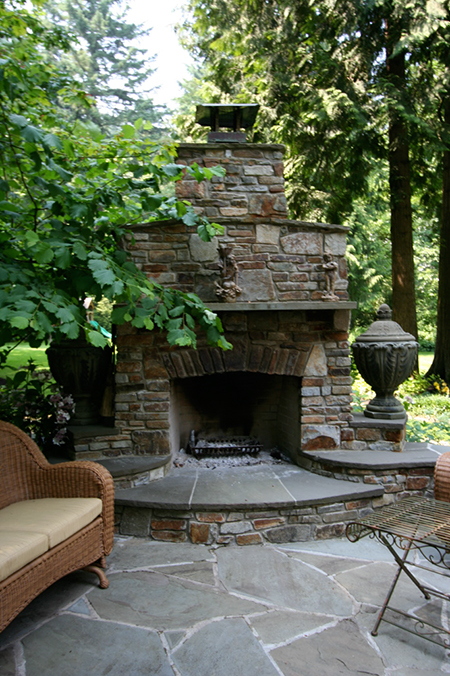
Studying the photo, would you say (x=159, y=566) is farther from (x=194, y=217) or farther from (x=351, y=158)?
(x=351, y=158)

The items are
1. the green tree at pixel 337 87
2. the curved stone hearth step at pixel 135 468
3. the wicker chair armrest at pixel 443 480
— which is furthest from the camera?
the green tree at pixel 337 87

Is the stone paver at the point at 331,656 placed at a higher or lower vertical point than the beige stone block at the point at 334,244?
lower

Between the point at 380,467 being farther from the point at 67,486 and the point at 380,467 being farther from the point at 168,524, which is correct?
the point at 67,486

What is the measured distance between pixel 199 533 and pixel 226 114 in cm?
331

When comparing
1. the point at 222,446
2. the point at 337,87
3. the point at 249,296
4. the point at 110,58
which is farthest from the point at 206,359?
the point at 110,58

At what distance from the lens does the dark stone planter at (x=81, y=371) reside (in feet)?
12.2

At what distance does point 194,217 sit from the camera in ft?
10.1

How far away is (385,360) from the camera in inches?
155

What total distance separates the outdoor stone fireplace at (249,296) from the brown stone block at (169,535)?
0.66 metres

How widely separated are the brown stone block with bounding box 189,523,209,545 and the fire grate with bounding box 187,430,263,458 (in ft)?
3.47

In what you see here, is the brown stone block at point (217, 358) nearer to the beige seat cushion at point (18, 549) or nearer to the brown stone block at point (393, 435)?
the brown stone block at point (393, 435)

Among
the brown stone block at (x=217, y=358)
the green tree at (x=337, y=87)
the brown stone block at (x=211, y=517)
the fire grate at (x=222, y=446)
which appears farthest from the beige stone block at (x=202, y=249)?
the green tree at (x=337, y=87)

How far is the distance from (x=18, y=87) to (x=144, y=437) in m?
2.56

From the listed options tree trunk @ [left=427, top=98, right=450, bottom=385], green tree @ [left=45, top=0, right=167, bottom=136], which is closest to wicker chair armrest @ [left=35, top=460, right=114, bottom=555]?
tree trunk @ [left=427, top=98, right=450, bottom=385]
